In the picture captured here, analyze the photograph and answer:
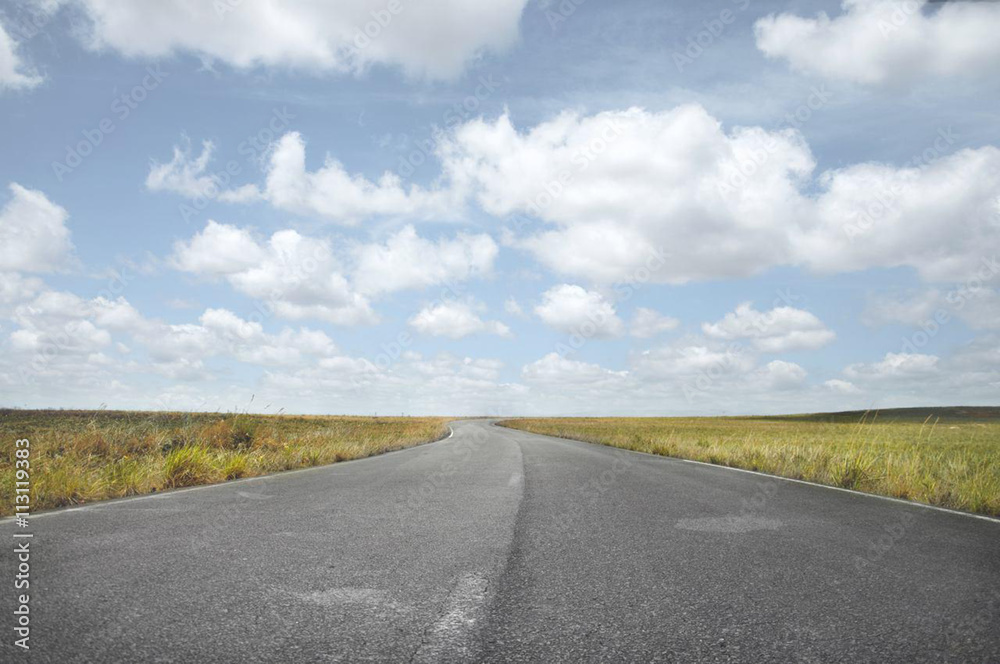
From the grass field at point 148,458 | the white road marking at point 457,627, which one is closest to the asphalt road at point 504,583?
the white road marking at point 457,627

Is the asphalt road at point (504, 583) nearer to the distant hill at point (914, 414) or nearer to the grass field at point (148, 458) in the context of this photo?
the grass field at point (148, 458)

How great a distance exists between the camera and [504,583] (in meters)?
3.64

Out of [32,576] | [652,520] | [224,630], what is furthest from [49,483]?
[652,520]

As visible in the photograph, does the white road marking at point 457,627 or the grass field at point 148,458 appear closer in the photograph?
the white road marking at point 457,627

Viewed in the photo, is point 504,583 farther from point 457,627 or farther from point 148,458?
point 148,458

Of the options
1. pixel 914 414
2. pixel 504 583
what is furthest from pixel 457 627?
pixel 914 414

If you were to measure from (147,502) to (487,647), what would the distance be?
233 inches

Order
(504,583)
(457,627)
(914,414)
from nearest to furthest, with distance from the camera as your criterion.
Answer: (457,627) → (504,583) → (914,414)

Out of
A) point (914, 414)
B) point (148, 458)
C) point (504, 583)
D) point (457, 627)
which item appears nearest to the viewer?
point (457, 627)

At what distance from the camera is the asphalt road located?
8.81 feet

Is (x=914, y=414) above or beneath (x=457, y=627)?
beneath

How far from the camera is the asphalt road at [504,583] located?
269 cm

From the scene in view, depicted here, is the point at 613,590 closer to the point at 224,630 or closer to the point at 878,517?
the point at 224,630

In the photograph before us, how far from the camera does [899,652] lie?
2.68m
